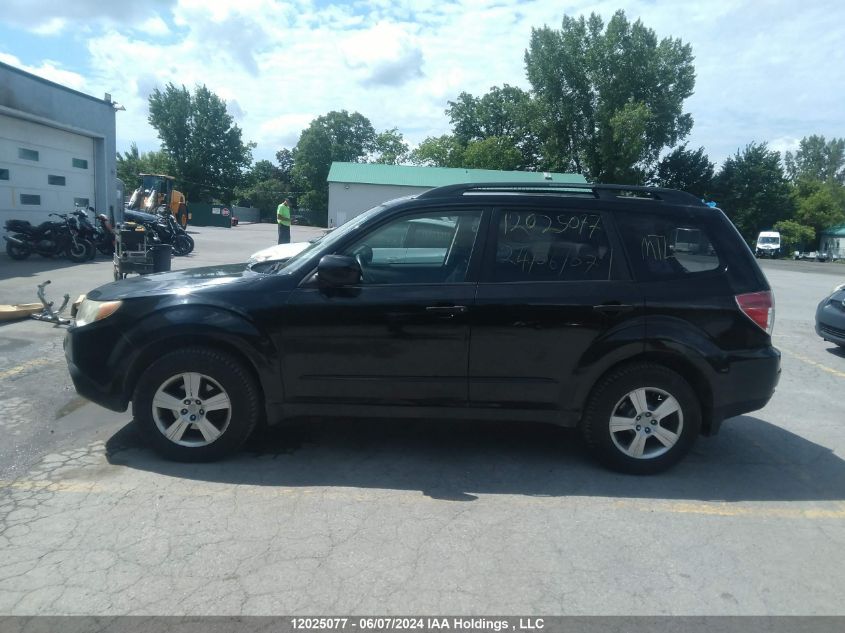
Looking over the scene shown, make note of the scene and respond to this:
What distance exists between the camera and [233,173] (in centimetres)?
6544

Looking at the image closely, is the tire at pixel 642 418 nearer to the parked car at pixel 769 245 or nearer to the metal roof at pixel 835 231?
the parked car at pixel 769 245

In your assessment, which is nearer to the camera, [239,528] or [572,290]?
[239,528]

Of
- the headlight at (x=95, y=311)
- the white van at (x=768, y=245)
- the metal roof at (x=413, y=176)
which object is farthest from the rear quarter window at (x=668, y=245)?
the white van at (x=768, y=245)

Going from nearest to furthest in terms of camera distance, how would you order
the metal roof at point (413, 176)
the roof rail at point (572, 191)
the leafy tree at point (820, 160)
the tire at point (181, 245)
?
the roof rail at point (572, 191) → the tire at point (181, 245) → the metal roof at point (413, 176) → the leafy tree at point (820, 160)

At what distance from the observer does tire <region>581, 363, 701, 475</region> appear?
4.25 m

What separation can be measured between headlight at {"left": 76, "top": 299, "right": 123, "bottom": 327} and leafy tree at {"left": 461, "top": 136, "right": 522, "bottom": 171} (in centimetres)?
5337

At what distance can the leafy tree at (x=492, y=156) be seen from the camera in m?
55.9

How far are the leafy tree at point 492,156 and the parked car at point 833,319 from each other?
4857 cm

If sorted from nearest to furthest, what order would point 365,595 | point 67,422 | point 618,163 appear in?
1. point 365,595
2. point 67,422
3. point 618,163

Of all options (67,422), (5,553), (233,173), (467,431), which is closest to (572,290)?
(467,431)

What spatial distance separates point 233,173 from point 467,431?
65.4 m

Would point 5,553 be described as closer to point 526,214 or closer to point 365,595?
point 365,595

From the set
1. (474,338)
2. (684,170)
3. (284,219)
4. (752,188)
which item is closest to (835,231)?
(752,188)

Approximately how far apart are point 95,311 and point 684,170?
56705 millimetres
